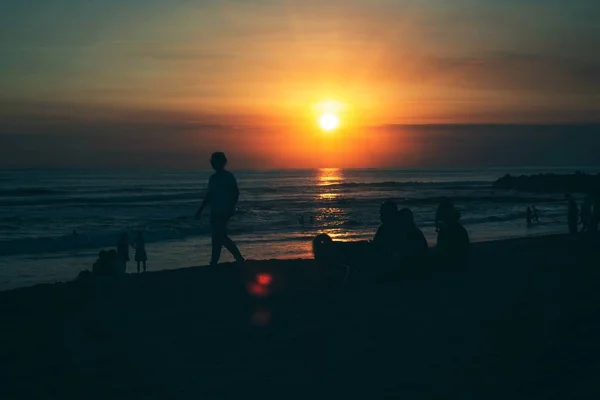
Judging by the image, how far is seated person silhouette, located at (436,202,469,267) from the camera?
9547 millimetres

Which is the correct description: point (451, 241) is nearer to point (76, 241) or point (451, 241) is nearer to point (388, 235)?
point (388, 235)

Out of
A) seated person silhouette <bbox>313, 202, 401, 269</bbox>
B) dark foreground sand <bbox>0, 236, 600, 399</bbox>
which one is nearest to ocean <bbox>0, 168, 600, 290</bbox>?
dark foreground sand <bbox>0, 236, 600, 399</bbox>

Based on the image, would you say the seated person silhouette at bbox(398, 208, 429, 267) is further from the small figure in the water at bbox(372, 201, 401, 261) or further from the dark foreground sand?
the dark foreground sand

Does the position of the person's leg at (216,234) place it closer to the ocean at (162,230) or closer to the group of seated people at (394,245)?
the group of seated people at (394,245)

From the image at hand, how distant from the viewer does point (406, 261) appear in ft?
30.5

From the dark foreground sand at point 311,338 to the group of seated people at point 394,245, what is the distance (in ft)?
0.98

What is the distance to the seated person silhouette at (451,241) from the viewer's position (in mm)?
9547

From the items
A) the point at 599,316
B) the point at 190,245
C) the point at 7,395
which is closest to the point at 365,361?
the point at 599,316

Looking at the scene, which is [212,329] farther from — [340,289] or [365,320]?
[340,289]

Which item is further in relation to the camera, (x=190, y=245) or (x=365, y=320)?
(x=190, y=245)


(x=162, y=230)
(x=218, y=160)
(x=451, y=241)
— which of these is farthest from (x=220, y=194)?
(x=162, y=230)

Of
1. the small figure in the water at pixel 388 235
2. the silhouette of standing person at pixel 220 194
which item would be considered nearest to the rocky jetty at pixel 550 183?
the small figure in the water at pixel 388 235

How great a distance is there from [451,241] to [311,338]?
13.5 feet

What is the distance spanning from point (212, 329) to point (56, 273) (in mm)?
11241
